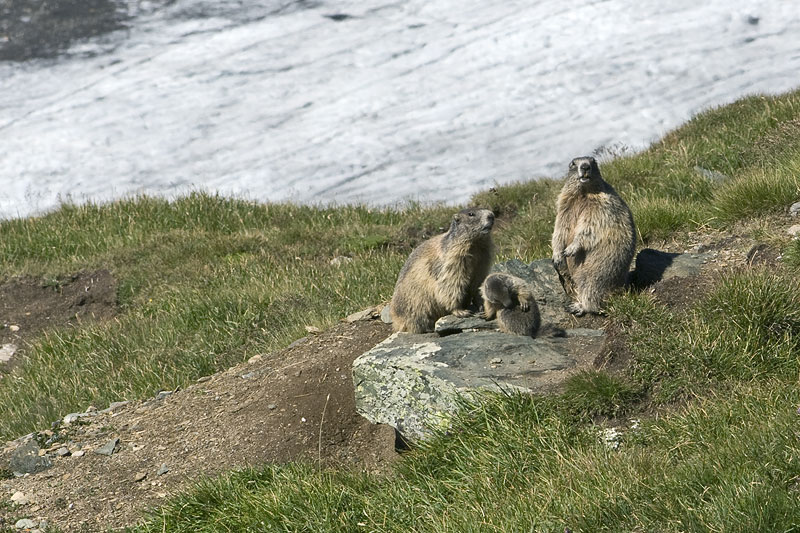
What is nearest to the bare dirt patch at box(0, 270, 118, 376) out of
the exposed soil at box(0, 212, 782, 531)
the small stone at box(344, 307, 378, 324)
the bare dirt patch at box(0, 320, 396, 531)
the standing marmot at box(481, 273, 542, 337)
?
the exposed soil at box(0, 212, 782, 531)

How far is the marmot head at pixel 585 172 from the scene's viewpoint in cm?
836

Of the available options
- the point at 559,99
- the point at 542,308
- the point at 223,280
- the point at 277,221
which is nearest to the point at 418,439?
the point at 542,308

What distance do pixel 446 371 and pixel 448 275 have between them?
1.23 meters

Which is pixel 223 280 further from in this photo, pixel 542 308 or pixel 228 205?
pixel 542 308

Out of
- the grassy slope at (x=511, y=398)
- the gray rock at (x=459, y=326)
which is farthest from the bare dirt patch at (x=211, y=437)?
the gray rock at (x=459, y=326)

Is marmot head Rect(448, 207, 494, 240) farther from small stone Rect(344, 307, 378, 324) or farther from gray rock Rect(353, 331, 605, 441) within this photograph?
small stone Rect(344, 307, 378, 324)

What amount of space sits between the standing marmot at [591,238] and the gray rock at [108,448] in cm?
427

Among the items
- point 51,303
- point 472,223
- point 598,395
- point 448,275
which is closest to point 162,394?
point 448,275

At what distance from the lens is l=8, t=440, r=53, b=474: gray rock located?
8.47 meters

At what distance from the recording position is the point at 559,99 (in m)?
22.8

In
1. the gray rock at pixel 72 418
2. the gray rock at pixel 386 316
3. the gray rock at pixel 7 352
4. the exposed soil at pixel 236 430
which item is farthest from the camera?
the gray rock at pixel 7 352

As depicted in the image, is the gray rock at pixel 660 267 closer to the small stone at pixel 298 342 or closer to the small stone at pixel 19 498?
the small stone at pixel 298 342

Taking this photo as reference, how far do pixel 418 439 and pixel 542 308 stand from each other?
201 cm

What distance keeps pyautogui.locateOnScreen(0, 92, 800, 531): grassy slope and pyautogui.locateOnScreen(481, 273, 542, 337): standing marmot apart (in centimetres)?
76
